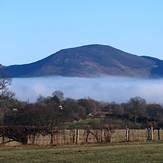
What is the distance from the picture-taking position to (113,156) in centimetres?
3384

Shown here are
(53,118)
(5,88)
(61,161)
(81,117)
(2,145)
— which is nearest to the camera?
(61,161)

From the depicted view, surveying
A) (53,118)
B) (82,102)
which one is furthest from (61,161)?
(82,102)

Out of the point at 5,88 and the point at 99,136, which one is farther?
the point at 5,88

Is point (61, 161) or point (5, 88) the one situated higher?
point (5, 88)

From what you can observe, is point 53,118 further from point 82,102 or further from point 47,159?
point 82,102

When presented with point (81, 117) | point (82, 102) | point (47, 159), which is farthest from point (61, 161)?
point (82, 102)

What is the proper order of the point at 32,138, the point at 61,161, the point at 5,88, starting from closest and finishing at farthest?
the point at 61,161
the point at 32,138
the point at 5,88

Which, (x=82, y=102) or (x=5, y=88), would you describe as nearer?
(x=5, y=88)

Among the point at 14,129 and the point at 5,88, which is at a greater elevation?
the point at 5,88

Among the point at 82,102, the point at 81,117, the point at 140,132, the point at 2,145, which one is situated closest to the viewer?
the point at 2,145

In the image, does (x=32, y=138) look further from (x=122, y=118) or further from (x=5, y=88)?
(x=122, y=118)

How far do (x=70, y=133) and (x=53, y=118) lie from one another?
20.0 metres

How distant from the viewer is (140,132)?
67.8 meters

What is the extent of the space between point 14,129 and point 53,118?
61.6 feet
